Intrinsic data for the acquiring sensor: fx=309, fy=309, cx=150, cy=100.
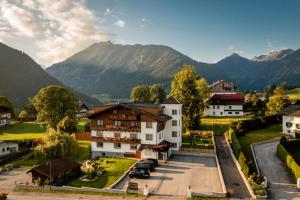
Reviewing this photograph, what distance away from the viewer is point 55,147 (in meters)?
60.5

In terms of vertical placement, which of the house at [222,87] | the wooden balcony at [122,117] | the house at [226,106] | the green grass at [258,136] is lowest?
the green grass at [258,136]

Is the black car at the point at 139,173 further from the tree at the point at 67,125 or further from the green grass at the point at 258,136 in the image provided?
the tree at the point at 67,125

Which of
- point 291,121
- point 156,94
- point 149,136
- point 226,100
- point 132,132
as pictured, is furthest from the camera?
point 156,94

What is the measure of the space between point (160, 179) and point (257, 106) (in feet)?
237

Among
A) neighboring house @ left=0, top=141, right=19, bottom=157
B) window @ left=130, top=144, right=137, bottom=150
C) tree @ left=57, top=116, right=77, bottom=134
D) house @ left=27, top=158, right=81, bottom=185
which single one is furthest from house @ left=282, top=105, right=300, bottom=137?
neighboring house @ left=0, top=141, right=19, bottom=157

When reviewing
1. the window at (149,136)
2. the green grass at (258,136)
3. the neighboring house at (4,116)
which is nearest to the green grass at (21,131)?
the neighboring house at (4,116)

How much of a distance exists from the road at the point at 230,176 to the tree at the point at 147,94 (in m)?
61.8

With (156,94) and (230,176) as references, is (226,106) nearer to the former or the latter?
(156,94)

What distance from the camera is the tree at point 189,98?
3103 inches

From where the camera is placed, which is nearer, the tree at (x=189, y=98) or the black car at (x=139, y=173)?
the black car at (x=139, y=173)

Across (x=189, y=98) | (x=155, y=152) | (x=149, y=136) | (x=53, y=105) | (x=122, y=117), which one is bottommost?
(x=155, y=152)

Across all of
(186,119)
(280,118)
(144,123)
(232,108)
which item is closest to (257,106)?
(232,108)

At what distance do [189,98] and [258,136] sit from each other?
1893cm

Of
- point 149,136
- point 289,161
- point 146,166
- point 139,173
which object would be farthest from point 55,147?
point 289,161
